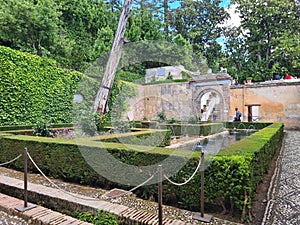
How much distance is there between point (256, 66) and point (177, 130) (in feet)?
45.4

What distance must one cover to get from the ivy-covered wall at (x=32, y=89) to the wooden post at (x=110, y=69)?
1796 mm

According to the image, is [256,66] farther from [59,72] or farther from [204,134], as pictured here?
[59,72]

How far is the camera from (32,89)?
806 centimetres

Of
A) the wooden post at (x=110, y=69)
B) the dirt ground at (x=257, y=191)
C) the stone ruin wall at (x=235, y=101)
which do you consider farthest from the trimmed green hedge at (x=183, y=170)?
the stone ruin wall at (x=235, y=101)

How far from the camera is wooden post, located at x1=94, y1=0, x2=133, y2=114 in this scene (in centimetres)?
855

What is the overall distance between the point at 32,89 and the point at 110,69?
2.88 meters

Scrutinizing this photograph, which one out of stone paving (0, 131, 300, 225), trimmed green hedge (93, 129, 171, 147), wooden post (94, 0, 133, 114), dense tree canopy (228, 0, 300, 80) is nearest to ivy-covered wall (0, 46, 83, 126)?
wooden post (94, 0, 133, 114)

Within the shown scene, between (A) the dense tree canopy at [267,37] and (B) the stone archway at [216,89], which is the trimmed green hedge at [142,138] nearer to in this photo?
(B) the stone archway at [216,89]

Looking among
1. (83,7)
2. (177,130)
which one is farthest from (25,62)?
(83,7)

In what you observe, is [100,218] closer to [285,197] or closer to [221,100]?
[285,197]

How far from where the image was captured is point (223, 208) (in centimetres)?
242

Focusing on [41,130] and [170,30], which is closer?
[41,130]

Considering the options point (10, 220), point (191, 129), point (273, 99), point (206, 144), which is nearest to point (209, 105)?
point (273, 99)

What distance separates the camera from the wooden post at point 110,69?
8547mm
